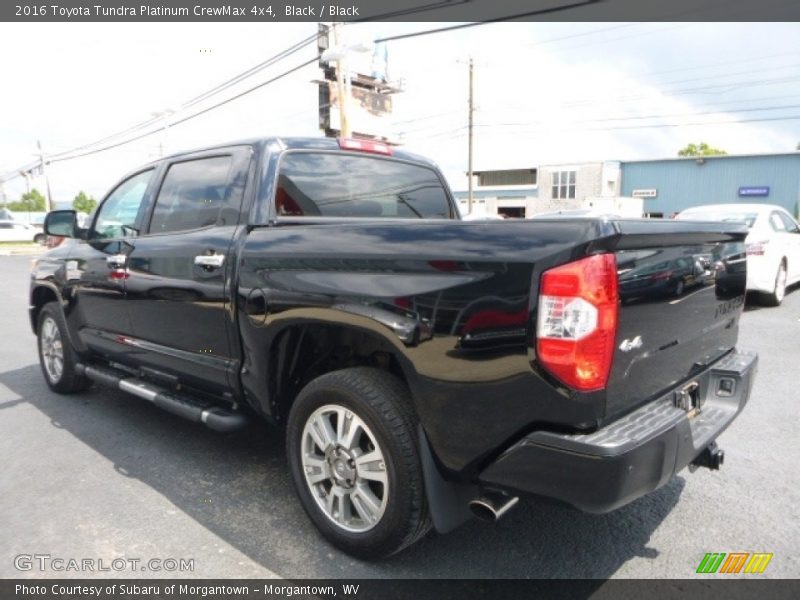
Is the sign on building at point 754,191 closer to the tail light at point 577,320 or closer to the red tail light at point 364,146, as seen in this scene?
the red tail light at point 364,146

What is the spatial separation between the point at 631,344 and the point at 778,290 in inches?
330

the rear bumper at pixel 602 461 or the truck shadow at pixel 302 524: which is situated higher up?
the rear bumper at pixel 602 461

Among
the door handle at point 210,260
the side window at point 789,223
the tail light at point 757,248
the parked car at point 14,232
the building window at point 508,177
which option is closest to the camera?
the door handle at point 210,260

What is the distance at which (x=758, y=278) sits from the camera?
841 centimetres

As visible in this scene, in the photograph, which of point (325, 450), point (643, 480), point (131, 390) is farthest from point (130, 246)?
point (643, 480)

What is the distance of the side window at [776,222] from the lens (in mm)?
8789

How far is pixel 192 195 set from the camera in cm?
374

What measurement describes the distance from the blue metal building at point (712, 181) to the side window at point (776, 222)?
39.8 meters

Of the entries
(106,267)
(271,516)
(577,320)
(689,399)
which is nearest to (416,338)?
(577,320)

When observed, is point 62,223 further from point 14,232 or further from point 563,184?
point 563,184

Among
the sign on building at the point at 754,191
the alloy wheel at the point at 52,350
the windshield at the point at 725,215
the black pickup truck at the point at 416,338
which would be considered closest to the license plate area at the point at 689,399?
the black pickup truck at the point at 416,338

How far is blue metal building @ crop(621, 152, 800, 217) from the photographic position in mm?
44719

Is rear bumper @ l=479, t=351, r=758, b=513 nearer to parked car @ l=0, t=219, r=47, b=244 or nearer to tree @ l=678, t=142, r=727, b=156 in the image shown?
parked car @ l=0, t=219, r=47, b=244

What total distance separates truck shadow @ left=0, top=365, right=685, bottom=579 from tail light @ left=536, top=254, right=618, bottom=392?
2.35 ft
